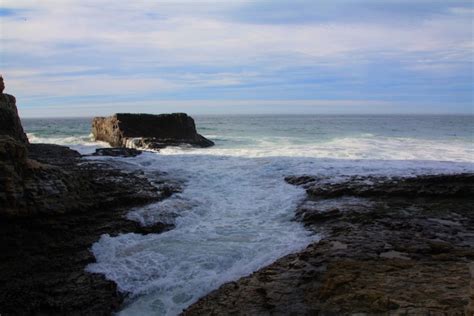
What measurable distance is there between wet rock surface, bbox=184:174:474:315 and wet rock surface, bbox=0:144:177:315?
1.85 meters

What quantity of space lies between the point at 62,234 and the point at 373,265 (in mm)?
5756

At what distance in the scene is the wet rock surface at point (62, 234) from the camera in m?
6.07

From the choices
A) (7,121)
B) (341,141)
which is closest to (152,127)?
(7,121)

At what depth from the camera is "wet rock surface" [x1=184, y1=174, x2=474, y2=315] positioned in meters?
4.85

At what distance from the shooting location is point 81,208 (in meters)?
9.15

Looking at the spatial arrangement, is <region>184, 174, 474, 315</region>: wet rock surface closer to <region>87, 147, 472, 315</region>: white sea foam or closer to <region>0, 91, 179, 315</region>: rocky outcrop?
<region>87, 147, 472, 315</region>: white sea foam

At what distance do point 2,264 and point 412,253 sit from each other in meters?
6.67

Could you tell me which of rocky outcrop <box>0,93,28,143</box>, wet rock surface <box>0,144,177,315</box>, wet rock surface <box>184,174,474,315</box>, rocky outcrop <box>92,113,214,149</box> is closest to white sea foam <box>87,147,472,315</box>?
wet rock surface <box>0,144,177,315</box>

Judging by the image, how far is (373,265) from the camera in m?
6.01

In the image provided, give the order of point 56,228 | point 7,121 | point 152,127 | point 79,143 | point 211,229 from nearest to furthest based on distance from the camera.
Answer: point 56,228 → point 211,229 → point 7,121 → point 152,127 → point 79,143

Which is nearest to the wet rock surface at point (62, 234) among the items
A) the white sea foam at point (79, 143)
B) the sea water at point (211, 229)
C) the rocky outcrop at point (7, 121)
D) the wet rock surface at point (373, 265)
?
the sea water at point (211, 229)

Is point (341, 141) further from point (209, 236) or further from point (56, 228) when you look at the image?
point (56, 228)

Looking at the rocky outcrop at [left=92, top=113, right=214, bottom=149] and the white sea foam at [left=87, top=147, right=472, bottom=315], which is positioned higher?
the rocky outcrop at [left=92, top=113, right=214, bottom=149]

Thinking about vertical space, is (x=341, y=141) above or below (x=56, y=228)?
above
